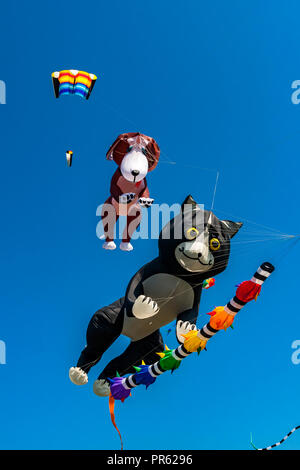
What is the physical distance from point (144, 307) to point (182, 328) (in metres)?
0.61

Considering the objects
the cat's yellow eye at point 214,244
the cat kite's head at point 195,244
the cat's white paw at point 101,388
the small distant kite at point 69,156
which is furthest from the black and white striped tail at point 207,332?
the small distant kite at point 69,156

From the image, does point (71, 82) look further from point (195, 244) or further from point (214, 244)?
point (214, 244)

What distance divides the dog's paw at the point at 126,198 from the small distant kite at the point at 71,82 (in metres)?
1.58

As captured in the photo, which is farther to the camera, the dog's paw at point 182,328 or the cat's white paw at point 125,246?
the cat's white paw at point 125,246

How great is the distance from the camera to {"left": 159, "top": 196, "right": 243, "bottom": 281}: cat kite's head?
22.7ft

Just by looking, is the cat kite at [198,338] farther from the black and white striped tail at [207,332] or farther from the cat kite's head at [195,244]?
the cat kite's head at [195,244]

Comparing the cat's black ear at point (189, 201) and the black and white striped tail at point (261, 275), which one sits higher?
the cat's black ear at point (189, 201)

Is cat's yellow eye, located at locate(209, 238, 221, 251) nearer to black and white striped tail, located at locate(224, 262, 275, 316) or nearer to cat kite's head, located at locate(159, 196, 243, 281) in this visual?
cat kite's head, located at locate(159, 196, 243, 281)

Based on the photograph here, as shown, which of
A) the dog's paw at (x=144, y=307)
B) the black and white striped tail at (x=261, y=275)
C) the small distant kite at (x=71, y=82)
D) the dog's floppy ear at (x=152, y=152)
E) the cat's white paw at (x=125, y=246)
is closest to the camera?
the black and white striped tail at (x=261, y=275)

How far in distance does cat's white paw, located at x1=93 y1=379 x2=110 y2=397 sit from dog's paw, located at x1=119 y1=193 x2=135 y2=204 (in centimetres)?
272

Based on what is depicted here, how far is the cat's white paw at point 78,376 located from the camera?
7436 mm

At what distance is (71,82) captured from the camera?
7344 mm
